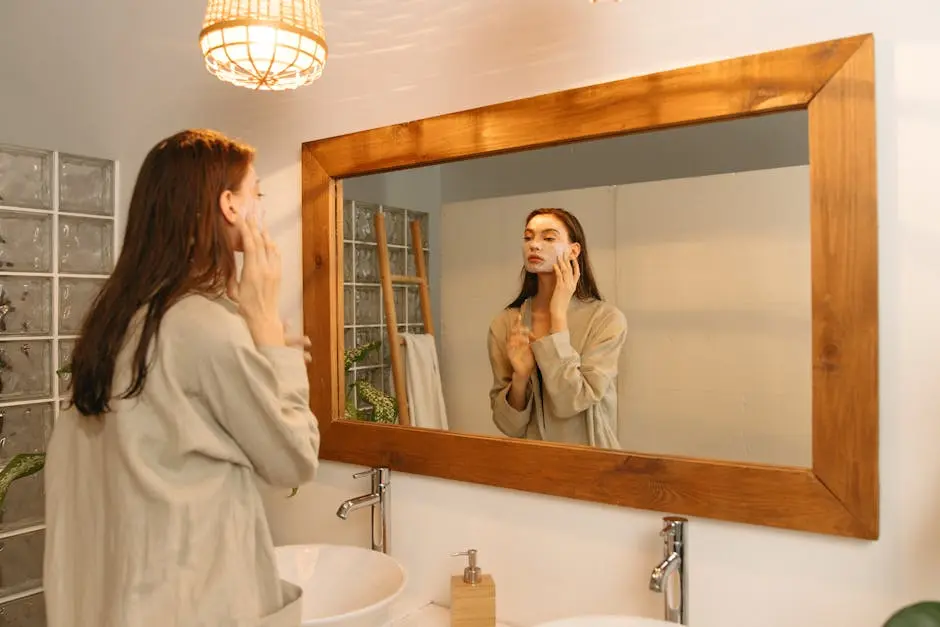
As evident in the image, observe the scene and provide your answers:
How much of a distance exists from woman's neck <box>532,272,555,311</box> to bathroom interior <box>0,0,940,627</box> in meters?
0.07

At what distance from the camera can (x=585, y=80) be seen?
1.28m

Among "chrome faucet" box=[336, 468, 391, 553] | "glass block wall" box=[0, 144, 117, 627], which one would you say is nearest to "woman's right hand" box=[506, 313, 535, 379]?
"chrome faucet" box=[336, 468, 391, 553]

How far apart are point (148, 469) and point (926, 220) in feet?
3.59

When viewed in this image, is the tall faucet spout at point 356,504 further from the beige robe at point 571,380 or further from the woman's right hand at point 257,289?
the woman's right hand at point 257,289

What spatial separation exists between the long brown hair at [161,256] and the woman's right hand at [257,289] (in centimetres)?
5

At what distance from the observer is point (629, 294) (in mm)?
1233

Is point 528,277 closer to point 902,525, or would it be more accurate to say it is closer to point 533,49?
point 533,49

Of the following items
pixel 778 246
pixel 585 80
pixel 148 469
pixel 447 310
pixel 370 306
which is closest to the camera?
pixel 148 469

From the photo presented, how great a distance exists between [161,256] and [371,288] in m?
0.59

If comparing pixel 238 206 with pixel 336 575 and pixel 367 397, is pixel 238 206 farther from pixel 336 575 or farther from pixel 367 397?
pixel 336 575

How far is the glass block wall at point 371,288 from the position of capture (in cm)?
152

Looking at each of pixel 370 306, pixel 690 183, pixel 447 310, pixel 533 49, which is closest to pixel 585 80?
pixel 533 49

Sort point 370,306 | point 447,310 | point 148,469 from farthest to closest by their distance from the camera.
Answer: point 370,306, point 447,310, point 148,469

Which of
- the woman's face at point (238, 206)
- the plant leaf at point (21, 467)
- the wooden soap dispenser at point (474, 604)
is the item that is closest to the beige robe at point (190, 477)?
the woman's face at point (238, 206)
